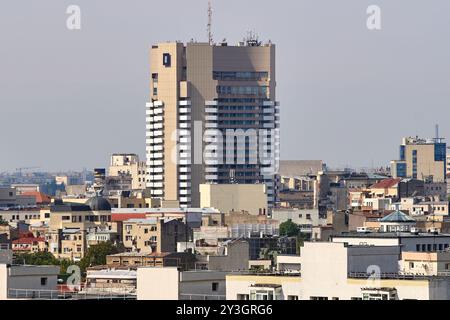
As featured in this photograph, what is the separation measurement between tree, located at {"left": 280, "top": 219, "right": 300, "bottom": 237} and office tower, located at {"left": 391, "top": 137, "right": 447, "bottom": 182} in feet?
174

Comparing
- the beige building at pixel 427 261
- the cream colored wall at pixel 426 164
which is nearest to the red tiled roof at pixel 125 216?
the cream colored wall at pixel 426 164

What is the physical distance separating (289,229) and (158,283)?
57.8 m

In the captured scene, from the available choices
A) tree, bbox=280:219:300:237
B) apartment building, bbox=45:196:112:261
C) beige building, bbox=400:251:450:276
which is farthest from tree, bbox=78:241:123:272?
beige building, bbox=400:251:450:276

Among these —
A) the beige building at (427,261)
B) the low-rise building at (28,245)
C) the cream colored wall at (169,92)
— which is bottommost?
the low-rise building at (28,245)

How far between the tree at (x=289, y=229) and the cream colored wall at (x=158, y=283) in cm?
5232

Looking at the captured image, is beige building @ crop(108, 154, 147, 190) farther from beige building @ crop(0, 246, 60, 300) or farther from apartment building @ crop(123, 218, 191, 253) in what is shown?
beige building @ crop(0, 246, 60, 300)

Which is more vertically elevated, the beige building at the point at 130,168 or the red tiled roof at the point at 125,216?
the beige building at the point at 130,168

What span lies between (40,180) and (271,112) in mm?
32857

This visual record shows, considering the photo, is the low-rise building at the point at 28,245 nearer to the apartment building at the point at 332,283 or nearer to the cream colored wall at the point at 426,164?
the apartment building at the point at 332,283

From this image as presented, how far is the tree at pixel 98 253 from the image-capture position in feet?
191

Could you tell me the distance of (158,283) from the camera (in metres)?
20.0

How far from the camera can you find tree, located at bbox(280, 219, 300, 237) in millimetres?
74406

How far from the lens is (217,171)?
405 ft

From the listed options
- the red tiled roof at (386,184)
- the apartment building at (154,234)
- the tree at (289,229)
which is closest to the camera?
the apartment building at (154,234)
